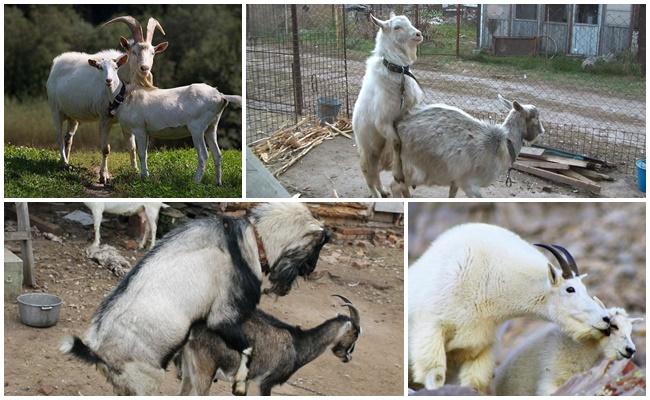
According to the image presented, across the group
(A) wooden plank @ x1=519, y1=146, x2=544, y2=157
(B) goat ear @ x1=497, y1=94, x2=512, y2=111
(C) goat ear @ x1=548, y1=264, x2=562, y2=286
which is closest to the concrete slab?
(B) goat ear @ x1=497, y1=94, x2=512, y2=111

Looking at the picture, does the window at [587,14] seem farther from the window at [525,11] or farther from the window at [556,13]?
the window at [525,11]

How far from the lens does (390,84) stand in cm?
603

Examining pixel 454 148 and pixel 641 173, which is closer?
pixel 454 148

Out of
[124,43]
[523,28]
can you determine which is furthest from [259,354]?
[523,28]

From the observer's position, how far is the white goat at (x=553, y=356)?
542cm

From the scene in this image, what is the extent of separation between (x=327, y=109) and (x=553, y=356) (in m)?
→ 3.46

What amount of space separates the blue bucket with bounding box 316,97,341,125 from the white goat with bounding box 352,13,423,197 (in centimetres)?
181

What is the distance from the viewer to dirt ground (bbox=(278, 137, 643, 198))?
6.79 m

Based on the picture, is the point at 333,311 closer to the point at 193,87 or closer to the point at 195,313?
the point at 195,313

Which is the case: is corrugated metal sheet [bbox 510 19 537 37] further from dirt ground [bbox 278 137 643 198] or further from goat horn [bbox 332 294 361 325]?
goat horn [bbox 332 294 361 325]

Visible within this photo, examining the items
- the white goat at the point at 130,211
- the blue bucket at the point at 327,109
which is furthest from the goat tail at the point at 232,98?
the blue bucket at the point at 327,109

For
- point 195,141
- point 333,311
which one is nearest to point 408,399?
point 333,311

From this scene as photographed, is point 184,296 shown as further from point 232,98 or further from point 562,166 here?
point 562,166

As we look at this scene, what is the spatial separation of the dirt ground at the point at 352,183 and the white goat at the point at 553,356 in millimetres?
1385
